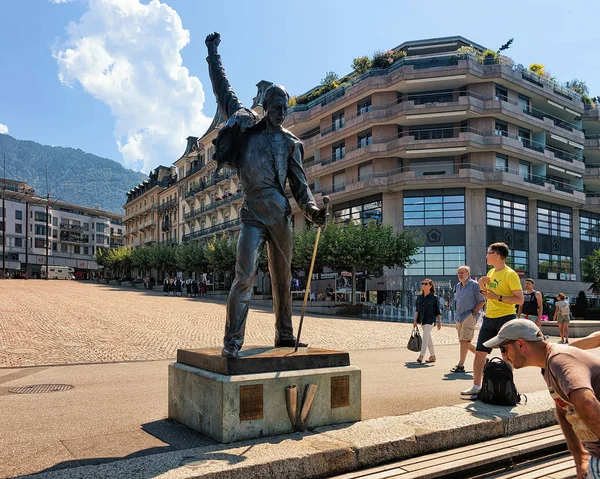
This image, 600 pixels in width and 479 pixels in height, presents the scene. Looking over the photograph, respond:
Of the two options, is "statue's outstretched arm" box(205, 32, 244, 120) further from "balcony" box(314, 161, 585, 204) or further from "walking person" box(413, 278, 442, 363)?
"balcony" box(314, 161, 585, 204)

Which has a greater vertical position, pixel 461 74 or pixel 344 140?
pixel 461 74

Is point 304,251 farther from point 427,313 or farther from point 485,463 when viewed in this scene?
point 485,463

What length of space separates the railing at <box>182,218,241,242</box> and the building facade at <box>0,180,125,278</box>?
28.0 m

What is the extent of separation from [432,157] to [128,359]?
3318cm

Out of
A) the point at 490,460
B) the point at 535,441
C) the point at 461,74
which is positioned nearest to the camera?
the point at 490,460

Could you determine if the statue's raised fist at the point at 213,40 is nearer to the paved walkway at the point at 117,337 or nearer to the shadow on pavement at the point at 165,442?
the shadow on pavement at the point at 165,442

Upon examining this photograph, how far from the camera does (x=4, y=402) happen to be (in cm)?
579

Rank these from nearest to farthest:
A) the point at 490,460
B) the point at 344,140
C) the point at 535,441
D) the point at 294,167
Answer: the point at 490,460 < the point at 535,441 < the point at 294,167 < the point at 344,140

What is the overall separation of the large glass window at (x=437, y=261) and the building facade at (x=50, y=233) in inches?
2533

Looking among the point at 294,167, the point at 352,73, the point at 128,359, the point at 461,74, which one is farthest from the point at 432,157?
the point at 294,167

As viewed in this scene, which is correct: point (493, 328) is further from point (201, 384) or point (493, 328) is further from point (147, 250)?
point (147, 250)

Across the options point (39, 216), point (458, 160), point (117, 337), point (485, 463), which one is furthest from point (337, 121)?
point (39, 216)

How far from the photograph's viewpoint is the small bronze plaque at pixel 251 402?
418 centimetres

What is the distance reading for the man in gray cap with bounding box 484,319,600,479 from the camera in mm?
2297
